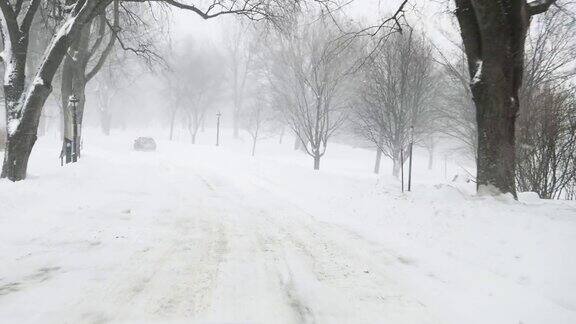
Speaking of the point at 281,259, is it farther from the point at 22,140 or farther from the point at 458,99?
the point at 458,99

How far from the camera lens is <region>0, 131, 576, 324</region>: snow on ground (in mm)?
3283

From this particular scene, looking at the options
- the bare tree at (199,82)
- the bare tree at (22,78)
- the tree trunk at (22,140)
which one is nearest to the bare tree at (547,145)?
the bare tree at (22,78)

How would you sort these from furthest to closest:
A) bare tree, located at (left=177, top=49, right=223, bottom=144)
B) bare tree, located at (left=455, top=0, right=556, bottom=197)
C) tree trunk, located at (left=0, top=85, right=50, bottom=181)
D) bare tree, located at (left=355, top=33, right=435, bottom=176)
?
bare tree, located at (left=177, top=49, right=223, bottom=144) → bare tree, located at (left=355, top=33, right=435, bottom=176) → tree trunk, located at (left=0, top=85, right=50, bottom=181) → bare tree, located at (left=455, top=0, right=556, bottom=197)

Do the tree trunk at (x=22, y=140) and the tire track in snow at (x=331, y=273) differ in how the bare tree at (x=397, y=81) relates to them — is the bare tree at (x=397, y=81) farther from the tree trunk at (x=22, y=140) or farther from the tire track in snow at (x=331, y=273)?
the tree trunk at (x=22, y=140)

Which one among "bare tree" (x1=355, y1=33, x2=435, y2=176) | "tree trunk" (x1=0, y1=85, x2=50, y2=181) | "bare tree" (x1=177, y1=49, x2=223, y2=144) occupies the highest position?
"bare tree" (x1=177, y1=49, x2=223, y2=144)

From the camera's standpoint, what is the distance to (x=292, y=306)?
334cm

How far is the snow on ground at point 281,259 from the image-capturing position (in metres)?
3.28

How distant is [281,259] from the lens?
15.3 feet

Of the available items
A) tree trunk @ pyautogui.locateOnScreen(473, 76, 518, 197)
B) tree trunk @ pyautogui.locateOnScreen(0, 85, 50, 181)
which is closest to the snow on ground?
tree trunk @ pyautogui.locateOnScreen(0, 85, 50, 181)

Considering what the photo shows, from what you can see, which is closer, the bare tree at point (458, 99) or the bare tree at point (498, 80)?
the bare tree at point (498, 80)

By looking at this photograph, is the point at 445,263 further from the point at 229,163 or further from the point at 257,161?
the point at 229,163

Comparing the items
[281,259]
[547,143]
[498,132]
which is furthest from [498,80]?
[281,259]

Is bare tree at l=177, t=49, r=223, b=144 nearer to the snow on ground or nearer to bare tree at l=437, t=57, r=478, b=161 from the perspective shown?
bare tree at l=437, t=57, r=478, b=161

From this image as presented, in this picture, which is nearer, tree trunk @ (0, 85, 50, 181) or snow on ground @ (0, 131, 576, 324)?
snow on ground @ (0, 131, 576, 324)
